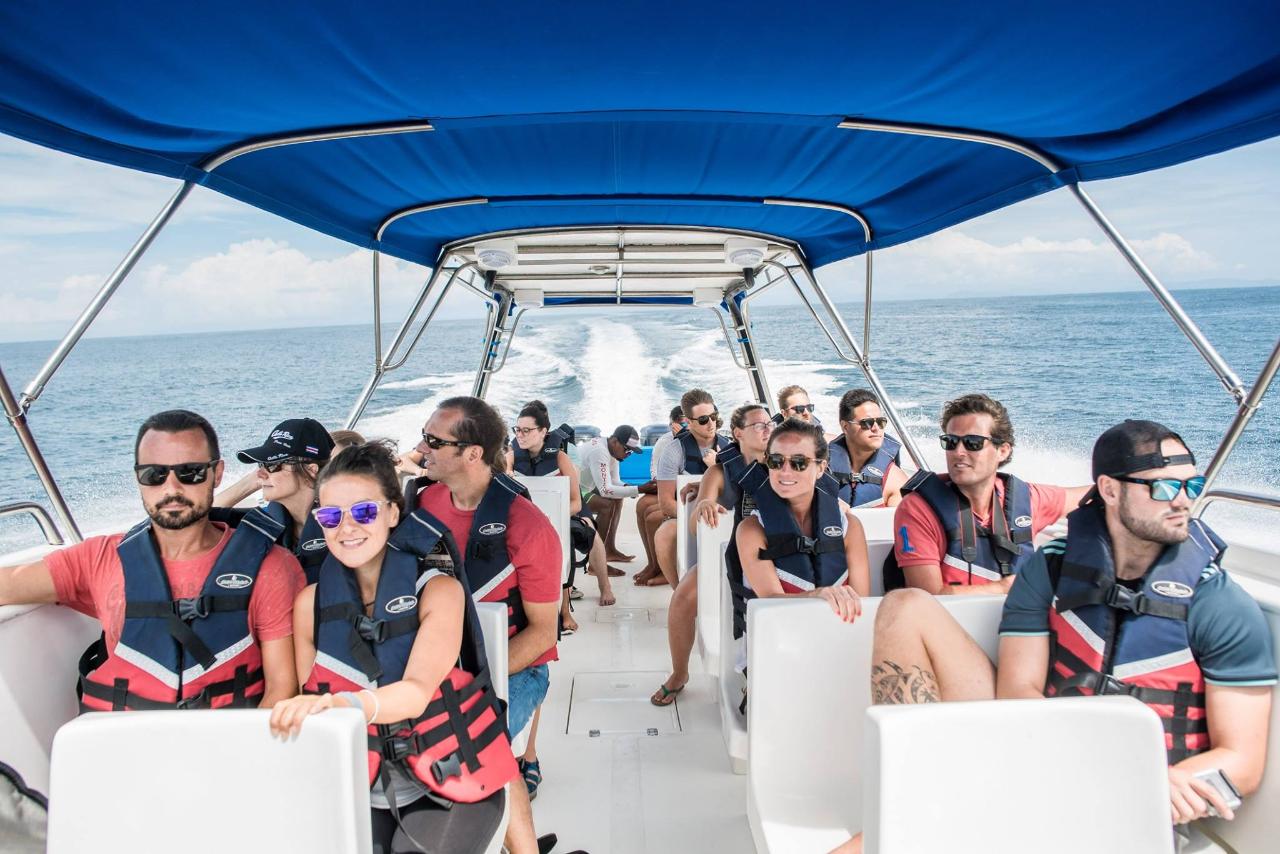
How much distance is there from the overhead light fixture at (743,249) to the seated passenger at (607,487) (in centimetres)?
186

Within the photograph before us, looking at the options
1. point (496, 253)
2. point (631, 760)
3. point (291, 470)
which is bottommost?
point (631, 760)

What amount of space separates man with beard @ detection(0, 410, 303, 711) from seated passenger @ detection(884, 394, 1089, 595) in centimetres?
163

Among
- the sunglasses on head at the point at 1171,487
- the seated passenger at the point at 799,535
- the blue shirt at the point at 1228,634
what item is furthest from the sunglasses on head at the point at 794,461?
the blue shirt at the point at 1228,634

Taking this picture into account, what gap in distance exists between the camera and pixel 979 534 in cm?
217

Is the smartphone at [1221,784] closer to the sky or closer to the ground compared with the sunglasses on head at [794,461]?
closer to the ground

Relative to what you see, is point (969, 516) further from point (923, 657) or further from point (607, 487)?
point (607, 487)

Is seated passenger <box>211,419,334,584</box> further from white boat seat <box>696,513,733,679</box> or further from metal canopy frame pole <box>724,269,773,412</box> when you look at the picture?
metal canopy frame pole <box>724,269,773,412</box>

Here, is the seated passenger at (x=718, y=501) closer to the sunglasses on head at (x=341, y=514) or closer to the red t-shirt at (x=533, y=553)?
the red t-shirt at (x=533, y=553)

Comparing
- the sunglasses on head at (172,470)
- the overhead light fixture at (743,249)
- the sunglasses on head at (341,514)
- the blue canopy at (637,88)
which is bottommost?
the sunglasses on head at (341,514)

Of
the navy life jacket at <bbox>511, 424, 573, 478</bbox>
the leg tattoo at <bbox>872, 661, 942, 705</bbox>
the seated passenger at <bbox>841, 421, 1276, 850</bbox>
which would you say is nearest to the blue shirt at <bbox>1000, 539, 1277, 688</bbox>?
the seated passenger at <bbox>841, 421, 1276, 850</bbox>

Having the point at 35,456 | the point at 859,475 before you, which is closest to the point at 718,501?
the point at 859,475

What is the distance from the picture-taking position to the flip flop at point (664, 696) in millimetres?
2799

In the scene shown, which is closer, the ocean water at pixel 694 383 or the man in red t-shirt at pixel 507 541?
the man in red t-shirt at pixel 507 541

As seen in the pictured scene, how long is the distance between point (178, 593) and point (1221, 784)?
2.00m
